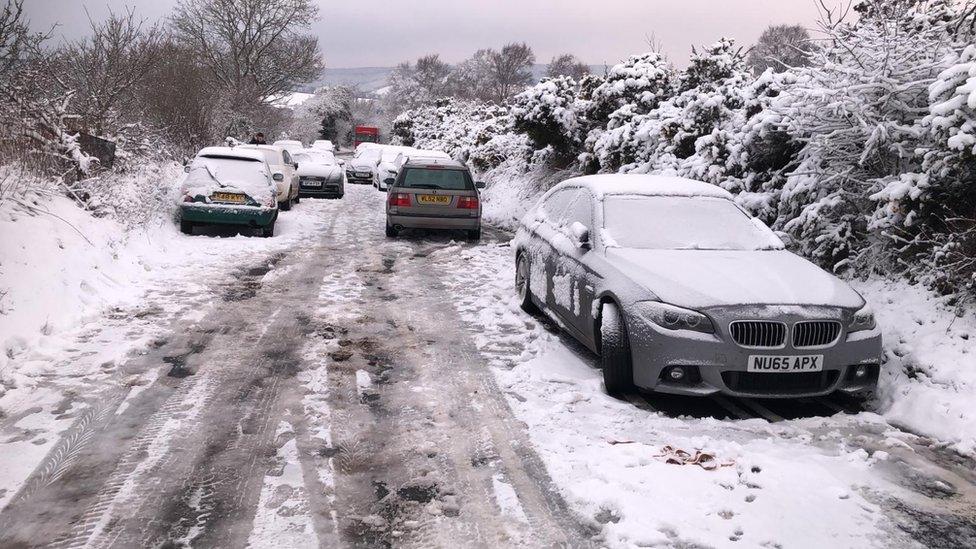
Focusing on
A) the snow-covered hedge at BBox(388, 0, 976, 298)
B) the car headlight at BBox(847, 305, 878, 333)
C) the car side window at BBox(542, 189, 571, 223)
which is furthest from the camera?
the car side window at BBox(542, 189, 571, 223)

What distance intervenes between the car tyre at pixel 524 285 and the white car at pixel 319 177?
13987 mm

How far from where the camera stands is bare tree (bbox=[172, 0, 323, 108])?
38.1 meters

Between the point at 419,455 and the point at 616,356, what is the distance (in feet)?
5.54

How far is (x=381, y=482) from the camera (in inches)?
148

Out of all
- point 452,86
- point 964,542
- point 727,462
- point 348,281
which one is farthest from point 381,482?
point 452,86

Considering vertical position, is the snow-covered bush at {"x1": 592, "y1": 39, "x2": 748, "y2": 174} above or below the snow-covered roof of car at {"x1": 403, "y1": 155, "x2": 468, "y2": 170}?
above

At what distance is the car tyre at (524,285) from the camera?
764 centimetres

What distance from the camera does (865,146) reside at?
711 centimetres

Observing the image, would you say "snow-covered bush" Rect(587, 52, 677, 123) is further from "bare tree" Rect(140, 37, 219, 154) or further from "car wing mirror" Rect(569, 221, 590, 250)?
"bare tree" Rect(140, 37, 219, 154)

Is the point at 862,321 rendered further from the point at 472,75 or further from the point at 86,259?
the point at 472,75

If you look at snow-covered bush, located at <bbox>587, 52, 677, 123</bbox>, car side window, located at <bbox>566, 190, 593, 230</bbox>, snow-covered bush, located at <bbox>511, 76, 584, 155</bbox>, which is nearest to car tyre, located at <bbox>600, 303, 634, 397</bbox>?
car side window, located at <bbox>566, 190, 593, 230</bbox>

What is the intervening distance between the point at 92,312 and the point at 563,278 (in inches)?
Result: 182

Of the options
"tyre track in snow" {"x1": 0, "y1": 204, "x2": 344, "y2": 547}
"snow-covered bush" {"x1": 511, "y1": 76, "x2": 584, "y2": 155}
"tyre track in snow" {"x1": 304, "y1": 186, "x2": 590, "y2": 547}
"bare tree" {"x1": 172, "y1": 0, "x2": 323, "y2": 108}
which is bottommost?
"tyre track in snow" {"x1": 304, "y1": 186, "x2": 590, "y2": 547}

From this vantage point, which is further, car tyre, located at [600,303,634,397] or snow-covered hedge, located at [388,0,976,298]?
snow-covered hedge, located at [388,0,976,298]
